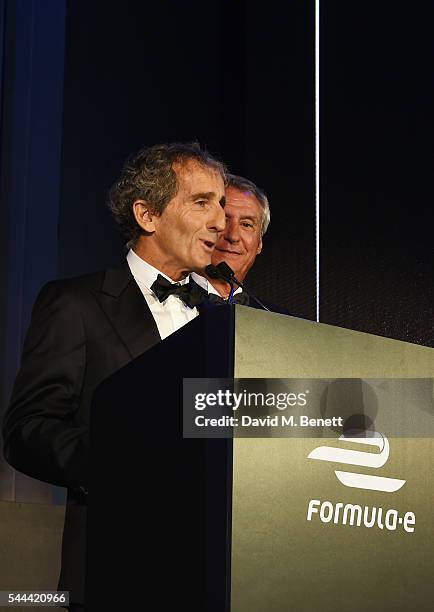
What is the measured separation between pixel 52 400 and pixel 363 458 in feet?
2.28

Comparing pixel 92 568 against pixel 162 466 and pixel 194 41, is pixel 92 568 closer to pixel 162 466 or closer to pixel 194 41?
pixel 162 466

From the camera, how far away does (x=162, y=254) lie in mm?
2078

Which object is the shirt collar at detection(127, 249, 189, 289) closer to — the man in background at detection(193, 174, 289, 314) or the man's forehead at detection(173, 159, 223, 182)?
the man's forehead at detection(173, 159, 223, 182)

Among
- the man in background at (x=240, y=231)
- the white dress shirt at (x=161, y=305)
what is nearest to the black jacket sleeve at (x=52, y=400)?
the white dress shirt at (x=161, y=305)

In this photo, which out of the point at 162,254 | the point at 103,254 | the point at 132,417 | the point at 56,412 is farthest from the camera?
the point at 103,254

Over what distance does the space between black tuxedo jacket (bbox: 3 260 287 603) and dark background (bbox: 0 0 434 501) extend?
1036 millimetres

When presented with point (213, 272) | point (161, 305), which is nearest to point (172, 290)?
point (161, 305)

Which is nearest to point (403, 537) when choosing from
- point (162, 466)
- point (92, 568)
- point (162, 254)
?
point (162, 466)

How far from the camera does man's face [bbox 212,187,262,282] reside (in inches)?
103

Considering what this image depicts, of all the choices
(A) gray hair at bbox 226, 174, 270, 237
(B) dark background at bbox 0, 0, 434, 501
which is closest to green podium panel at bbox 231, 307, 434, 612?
(A) gray hair at bbox 226, 174, 270, 237

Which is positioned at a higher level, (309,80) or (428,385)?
(309,80)

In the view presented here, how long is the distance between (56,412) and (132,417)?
1.39ft

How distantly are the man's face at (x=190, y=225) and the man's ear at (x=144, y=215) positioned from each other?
0.01m

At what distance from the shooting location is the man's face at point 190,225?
205 centimetres
